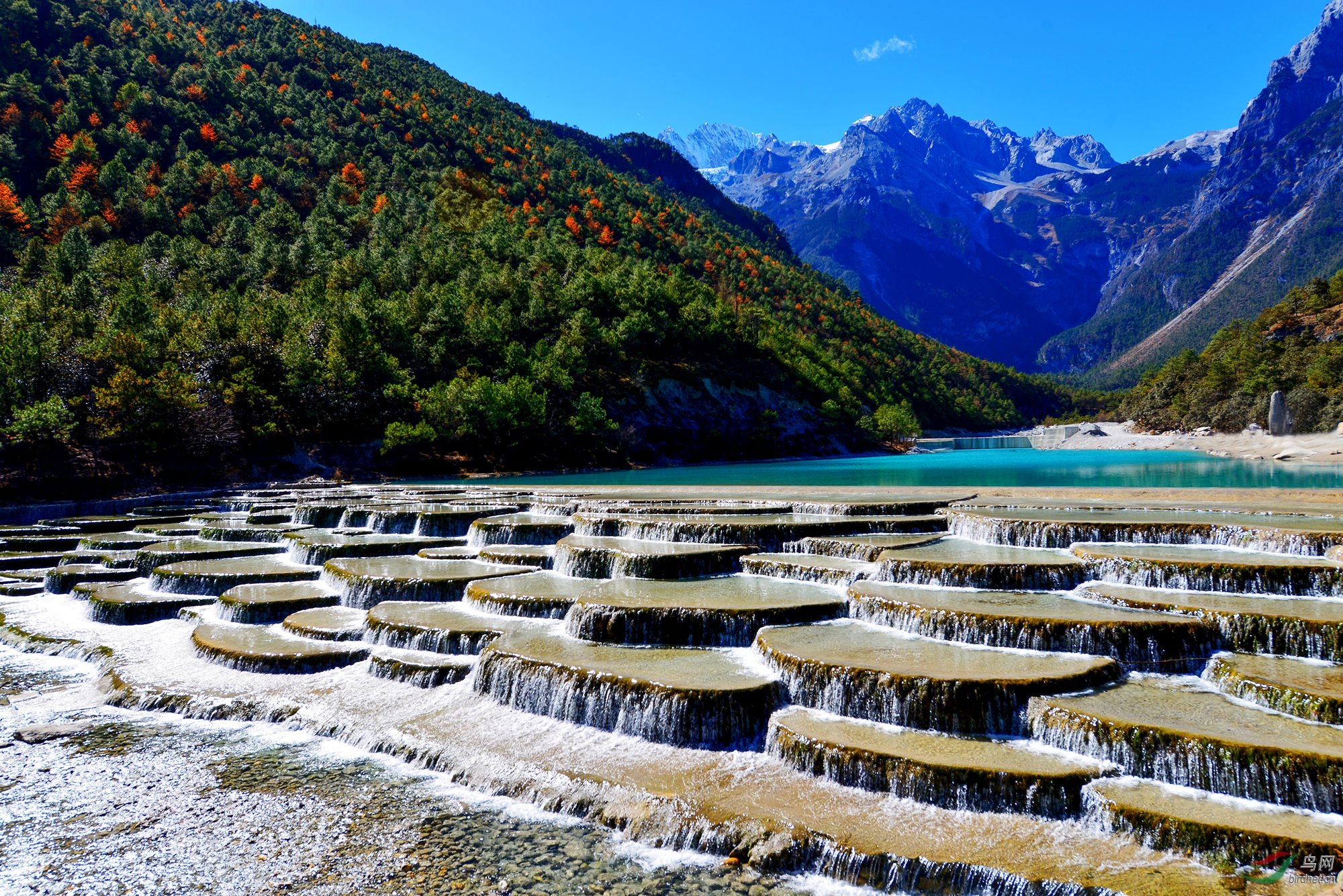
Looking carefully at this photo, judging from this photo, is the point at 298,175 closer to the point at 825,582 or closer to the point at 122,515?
the point at 122,515

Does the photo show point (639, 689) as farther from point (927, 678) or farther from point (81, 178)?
point (81, 178)

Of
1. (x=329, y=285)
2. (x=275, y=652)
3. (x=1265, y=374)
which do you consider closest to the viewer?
(x=275, y=652)

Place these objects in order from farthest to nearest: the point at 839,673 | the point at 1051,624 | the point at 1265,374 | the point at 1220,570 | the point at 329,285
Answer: the point at 1265,374
the point at 329,285
the point at 1220,570
the point at 1051,624
the point at 839,673

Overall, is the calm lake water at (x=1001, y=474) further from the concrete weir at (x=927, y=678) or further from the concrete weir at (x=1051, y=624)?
the concrete weir at (x=927, y=678)

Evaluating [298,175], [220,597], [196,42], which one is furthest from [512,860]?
[196,42]

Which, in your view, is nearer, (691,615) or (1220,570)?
(691,615)

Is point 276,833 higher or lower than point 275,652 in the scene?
lower

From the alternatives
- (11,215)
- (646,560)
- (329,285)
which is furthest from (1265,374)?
(11,215)

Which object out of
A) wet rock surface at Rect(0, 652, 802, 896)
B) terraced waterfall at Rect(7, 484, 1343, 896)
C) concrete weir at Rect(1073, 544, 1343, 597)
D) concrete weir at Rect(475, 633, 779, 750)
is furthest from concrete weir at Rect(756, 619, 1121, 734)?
concrete weir at Rect(1073, 544, 1343, 597)

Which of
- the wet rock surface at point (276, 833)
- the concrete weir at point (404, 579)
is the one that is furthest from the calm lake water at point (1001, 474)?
the wet rock surface at point (276, 833)
